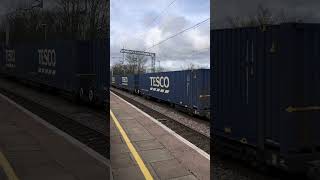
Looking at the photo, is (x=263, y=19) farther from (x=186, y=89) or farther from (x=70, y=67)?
(x=186, y=89)

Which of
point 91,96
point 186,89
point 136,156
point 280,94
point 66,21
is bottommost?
point 136,156

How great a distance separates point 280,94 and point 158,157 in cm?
365

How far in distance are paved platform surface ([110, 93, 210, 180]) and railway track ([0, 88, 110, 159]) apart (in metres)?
3.53

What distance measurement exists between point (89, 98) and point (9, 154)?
1.60 m

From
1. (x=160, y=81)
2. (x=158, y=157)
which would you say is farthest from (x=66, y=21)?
(x=160, y=81)

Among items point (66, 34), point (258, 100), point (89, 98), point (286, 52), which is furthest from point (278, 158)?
point (66, 34)

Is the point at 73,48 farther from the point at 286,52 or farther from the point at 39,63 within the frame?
the point at 286,52

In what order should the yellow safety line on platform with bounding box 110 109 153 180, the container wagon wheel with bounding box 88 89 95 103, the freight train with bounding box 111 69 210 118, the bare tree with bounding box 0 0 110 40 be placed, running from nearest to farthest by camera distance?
the bare tree with bounding box 0 0 110 40 → the container wagon wheel with bounding box 88 89 95 103 → the yellow safety line on platform with bounding box 110 109 153 180 → the freight train with bounding box 111 69 210 118

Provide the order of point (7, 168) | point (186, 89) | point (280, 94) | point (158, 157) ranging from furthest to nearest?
1. point (186, 89)
2. point (158, 157)
3. point (280, 94)
4. point (7, 168)

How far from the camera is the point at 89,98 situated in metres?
4.93

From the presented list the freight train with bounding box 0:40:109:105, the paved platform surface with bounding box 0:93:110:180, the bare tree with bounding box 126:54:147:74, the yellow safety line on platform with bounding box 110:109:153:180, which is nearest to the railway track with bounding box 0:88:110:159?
the paved platform surface with bounding box 0:93:110:180

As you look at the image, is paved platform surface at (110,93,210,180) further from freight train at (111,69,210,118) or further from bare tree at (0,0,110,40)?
freight train at (111,69,210,118)

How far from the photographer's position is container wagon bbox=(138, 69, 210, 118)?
18.9 m

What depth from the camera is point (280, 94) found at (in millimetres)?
7746
